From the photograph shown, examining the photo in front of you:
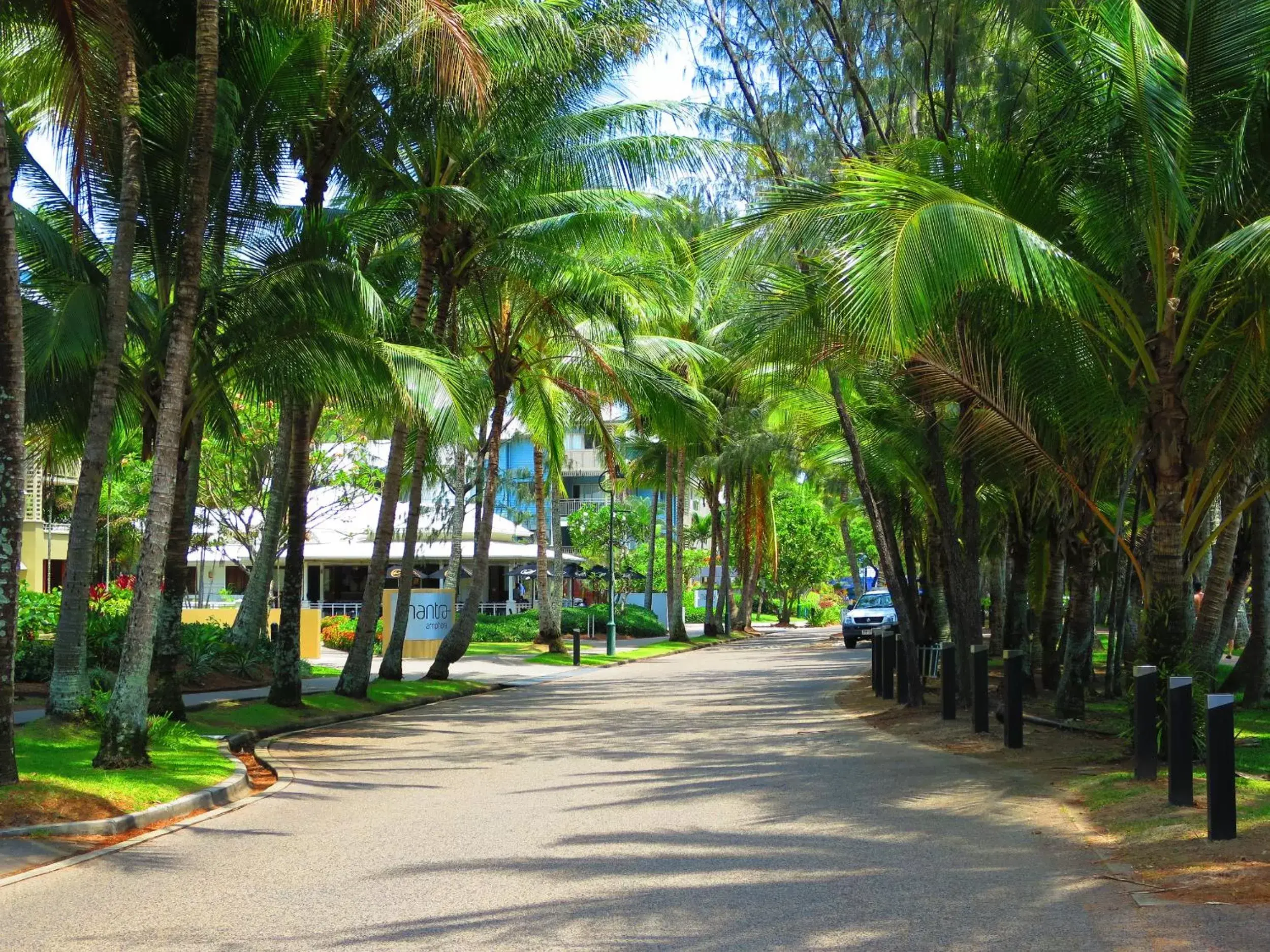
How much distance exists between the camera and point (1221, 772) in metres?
7.59

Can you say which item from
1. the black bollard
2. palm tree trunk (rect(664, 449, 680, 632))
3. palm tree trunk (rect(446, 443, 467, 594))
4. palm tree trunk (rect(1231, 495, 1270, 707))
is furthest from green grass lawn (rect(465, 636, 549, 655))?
the black bollard

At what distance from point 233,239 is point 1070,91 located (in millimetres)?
9718

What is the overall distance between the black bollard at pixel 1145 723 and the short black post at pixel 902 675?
7.80m

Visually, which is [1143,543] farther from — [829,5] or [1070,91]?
[829,5]

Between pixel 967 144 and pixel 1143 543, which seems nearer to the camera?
pixel 967 144

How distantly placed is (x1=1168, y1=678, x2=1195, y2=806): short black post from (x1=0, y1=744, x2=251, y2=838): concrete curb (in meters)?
7.30

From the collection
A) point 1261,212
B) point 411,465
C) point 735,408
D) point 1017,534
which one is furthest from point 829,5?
point 735,408

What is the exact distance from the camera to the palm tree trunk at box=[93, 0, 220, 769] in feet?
35.7

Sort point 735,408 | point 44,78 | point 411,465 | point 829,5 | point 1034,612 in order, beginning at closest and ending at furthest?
point 44,78 → point 829,5 → point 411,465 → point 1034,612 → point 735,408

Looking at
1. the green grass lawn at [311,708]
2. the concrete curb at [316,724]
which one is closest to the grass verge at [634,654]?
the green grass lawn at [311,708]

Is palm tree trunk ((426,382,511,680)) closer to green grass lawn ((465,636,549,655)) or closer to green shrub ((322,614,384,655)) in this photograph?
green grass lawn ((465,636,549,655))

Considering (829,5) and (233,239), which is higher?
(829,5)

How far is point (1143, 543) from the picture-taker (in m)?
15.3

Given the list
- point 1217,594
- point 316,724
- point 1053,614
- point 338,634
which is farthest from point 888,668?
point 338,634
